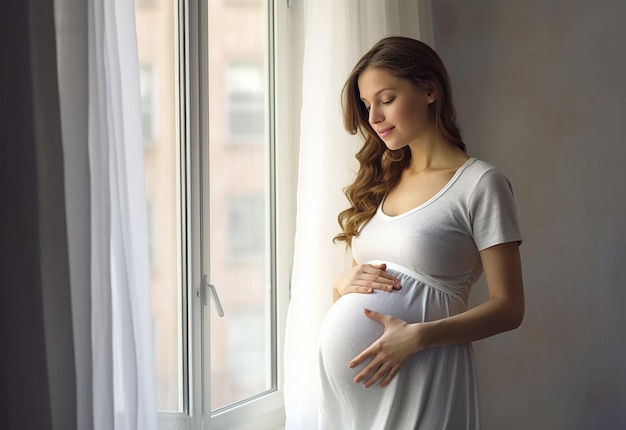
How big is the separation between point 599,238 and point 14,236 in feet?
6.21

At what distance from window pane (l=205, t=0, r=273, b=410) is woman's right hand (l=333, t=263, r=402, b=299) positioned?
52 cm

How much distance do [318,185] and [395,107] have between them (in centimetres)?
43

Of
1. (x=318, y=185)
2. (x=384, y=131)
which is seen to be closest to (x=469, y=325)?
(x=384, y=131)

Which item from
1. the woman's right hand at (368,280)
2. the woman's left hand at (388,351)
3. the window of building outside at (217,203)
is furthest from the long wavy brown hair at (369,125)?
the window of building outside at (217,203)

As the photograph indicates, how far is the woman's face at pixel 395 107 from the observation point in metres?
1.44

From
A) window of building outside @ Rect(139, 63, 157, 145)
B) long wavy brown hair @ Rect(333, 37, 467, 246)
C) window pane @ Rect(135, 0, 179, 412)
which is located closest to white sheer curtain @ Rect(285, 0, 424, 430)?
long wavy brown hair @ Rect(333, 37, 467, 246)

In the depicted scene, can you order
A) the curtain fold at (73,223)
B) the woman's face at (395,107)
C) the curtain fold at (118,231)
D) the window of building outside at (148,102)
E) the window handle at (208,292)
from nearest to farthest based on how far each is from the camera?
the curtain fold at (73,223), the curtain fold at (118,231), the woman's face at (395,107), the window of building outside at (148,102), the window handle at (208,292)

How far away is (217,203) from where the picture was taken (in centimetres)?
190

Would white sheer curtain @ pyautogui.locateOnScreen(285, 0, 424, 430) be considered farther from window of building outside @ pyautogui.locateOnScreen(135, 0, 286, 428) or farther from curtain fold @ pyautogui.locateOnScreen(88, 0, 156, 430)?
curtain fold @ pyautogui.locateOnScreen(88, 0, 156, 430)

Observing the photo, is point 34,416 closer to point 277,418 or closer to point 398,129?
point 398,129

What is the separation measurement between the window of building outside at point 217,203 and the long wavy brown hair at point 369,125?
402 millimetres

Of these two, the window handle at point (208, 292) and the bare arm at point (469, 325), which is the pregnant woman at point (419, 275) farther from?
the window handle at point (208, 292)

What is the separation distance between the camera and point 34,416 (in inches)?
35.9

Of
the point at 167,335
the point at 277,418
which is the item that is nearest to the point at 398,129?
the point at 167,335
